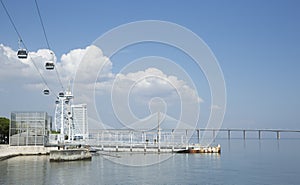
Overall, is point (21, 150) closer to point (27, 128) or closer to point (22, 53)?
point (27, 128)

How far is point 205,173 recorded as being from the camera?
110 ft

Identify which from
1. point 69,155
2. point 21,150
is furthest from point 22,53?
point 21,150

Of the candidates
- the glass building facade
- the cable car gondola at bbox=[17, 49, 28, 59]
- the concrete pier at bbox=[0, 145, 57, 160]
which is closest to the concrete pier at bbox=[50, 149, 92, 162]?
the concrete pier at bbox=[0, 145, 57, 160]

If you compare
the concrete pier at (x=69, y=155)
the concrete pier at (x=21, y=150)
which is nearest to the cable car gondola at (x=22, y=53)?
the concrete pier at (x=69, y=155)

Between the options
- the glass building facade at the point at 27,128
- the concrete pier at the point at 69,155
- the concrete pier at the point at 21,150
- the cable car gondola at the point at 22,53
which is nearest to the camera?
the cable car gondola at the point at 22,53

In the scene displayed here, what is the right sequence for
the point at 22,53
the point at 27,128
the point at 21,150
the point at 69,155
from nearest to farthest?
the point at 22,53, the point at 69,155, the point at 21,150, the point at 27,128

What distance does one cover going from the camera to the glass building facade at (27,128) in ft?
161

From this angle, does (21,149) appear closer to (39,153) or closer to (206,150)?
(39,153)

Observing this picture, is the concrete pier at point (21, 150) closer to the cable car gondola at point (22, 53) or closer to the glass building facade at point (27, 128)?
the glass building facade at point (27, 128)

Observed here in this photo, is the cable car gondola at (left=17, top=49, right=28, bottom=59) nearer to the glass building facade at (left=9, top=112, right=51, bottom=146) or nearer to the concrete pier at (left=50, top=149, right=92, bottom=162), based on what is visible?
the concrete pier at (left=50, top=149, right=92, bottom=162)

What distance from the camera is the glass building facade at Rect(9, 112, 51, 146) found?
4906 cm

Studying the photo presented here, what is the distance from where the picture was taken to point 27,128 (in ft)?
163

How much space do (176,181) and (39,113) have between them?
2928 centimetres

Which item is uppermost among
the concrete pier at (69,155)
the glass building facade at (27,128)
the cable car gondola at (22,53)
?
the cable car gondola at (22,53)
